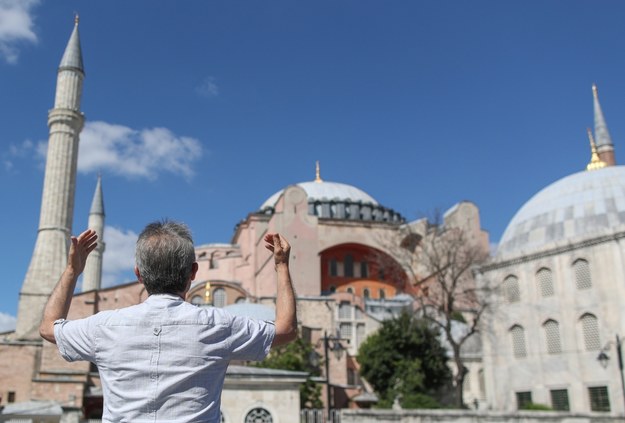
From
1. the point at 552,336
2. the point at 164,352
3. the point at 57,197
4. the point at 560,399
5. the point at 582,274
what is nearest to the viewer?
the point at 164,352

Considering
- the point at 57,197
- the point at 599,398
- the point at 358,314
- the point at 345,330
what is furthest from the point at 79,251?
the point at 358,314

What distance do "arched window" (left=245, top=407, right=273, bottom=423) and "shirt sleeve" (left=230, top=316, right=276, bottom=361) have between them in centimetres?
1563

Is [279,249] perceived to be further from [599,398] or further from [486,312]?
[486,312]

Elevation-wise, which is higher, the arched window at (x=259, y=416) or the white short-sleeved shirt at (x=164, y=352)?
the white short-sleeved shirt at (x=164, y=352)

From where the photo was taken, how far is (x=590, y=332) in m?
24.0

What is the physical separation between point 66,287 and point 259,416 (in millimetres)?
15495

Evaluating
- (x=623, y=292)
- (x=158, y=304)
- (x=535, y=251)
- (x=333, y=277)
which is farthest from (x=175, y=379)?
(x=333, y=277)

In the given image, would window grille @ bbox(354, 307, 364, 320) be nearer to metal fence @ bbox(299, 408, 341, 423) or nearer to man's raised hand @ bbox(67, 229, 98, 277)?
metal fence @ bbox(299, 408, 341, 423)

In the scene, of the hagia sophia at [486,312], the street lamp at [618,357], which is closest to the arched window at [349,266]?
the hagia sophia at [486,312]

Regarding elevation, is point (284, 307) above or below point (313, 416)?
above

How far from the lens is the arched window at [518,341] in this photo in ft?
85.4

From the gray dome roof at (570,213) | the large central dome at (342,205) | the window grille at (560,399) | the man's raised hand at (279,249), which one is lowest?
the window grille at (560,399)

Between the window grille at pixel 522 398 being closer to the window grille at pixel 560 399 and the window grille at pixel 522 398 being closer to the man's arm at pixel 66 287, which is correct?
the window grille at pixel 560 399

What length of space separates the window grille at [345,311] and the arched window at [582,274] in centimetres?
1313
